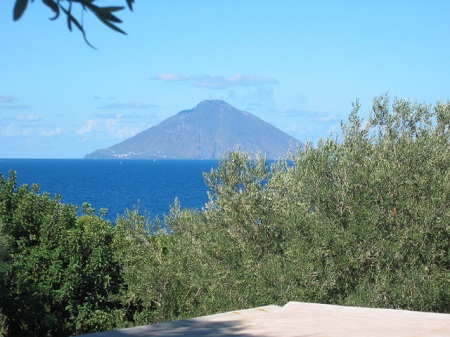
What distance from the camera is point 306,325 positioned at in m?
6.54

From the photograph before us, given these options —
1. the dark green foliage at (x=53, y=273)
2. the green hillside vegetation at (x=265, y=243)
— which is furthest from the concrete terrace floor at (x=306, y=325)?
the dark green foliage at (x=53, y=273)

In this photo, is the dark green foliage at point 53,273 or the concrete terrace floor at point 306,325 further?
the dark green foliage at point 53,273

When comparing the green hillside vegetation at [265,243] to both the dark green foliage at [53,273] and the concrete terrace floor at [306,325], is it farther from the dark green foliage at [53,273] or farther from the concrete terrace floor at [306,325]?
the concrete terrace floor at [306,325]

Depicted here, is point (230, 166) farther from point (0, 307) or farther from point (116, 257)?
point (0, 307)

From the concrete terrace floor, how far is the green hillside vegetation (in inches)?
201

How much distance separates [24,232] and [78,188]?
93.2 metres

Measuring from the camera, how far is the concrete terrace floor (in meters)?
6.04

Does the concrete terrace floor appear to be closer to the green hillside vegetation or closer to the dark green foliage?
the green hillside vegetation

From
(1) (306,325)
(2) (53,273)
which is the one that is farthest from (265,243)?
(1) (306,325)

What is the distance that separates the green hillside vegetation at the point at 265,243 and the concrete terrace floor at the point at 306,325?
5.11 m

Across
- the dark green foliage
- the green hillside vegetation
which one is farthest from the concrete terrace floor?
the dark green foliage

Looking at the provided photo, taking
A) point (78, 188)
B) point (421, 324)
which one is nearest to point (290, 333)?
point (421, 324)

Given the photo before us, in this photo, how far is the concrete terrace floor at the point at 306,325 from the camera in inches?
238

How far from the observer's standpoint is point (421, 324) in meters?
6.53
